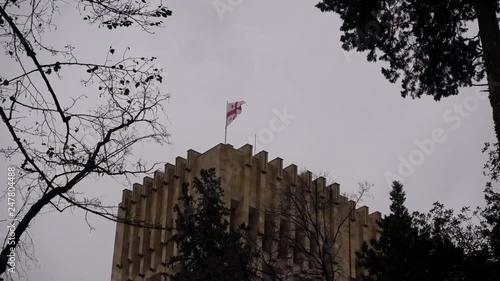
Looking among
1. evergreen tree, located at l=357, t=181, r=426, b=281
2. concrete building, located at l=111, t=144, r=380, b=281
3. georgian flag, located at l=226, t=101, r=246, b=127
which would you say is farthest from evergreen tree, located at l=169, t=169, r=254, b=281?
georgian flag, located at l=226, t=101, r=246, b=127

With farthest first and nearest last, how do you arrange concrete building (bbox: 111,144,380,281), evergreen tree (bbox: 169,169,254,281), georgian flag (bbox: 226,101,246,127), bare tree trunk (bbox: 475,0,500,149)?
georgian flag (bbox: 226,101,246,127) → concrete building (bbox: 111,144,380,281) → evergreen tree (bbox: 169,169,254,281) → bare tree trunk (bbox: 475,0,500,149)

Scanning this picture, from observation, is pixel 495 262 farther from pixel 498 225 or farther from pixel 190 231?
pixel 190 231

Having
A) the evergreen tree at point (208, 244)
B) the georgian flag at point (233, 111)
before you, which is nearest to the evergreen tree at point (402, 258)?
the evergreen tree at point (208, 244)

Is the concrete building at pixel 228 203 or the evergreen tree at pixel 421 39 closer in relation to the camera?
the evergreen tree at pixel 421 39

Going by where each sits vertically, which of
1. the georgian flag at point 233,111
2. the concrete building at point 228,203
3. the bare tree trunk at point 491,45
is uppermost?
the georgian flag at point 233,111

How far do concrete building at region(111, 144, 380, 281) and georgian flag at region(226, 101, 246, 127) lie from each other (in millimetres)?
2145

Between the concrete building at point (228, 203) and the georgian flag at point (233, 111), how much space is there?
2.15 meters

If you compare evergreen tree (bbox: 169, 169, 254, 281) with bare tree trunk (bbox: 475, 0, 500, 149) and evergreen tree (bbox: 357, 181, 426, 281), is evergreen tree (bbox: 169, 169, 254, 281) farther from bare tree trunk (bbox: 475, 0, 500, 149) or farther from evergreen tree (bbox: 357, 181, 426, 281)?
bare tree trunk (bbox: 475, 0, 500, 149)

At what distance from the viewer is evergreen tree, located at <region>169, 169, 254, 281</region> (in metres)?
20.8

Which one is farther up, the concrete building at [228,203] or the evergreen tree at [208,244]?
the concrete building at [228,203]

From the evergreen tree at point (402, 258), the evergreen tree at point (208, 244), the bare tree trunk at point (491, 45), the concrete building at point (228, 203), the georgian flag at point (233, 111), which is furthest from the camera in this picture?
the georgian flag at point (233, 111)

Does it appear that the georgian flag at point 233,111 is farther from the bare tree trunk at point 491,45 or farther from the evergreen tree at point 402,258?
the bare tree trunk at point 491,45

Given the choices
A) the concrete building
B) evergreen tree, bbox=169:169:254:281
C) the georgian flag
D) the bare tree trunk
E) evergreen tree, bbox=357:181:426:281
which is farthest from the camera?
the georgian flag

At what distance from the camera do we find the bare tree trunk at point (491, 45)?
12.3 meters
